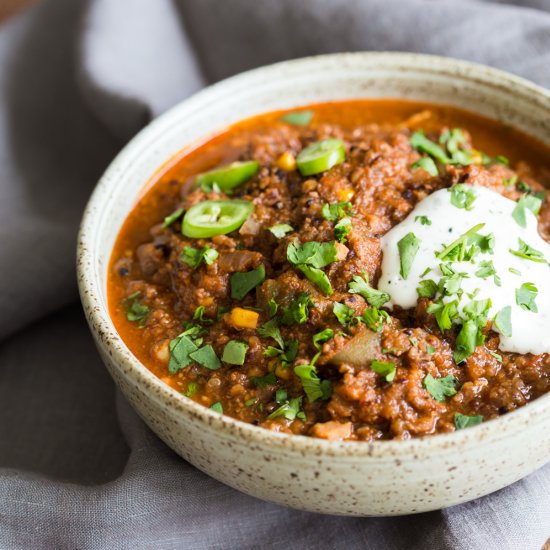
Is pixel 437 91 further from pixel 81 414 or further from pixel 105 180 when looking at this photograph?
pixel 81 414

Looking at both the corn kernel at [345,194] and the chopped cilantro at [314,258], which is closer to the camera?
Answer: the chopped cilantro at [314,258]

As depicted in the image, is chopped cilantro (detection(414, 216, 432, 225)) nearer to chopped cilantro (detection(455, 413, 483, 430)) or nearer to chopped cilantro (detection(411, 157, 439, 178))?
chopped cilantro (detection(411, 157, 439, 178))

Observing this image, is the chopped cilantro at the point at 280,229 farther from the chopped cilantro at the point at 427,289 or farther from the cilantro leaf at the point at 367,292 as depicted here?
the chopped cilantro at the point at 427,289

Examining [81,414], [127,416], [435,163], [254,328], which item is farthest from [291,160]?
[81,414]

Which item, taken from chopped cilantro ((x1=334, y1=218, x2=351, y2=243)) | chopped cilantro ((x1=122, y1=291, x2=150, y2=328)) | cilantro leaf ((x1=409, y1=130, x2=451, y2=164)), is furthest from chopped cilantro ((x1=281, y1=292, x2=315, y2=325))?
cilantro leaf ((x1=409, y1=130, x2=451, y2=164))

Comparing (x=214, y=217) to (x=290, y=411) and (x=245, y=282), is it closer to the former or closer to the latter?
(x=245, y=282)

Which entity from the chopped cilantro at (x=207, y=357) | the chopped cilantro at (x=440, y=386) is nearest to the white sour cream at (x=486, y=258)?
the chopped cilantro at (x=440, y=386)
